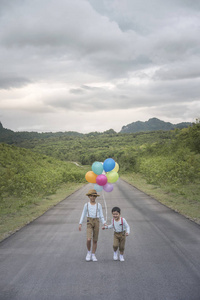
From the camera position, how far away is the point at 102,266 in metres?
6.57

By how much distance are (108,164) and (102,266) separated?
4.19m

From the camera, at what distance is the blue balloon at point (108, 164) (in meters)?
10.0

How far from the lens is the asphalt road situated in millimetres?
5137

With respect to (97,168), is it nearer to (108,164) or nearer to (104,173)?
(108,164)

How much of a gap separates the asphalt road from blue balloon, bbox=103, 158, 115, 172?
2443 millimetres

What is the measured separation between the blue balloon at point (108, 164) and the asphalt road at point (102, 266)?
8.02ft

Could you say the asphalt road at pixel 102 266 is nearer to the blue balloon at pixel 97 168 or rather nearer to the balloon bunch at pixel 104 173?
the balloon bunch at pixel 104 173

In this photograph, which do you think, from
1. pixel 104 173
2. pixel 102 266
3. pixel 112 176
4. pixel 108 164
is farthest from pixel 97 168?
pixel 102 266

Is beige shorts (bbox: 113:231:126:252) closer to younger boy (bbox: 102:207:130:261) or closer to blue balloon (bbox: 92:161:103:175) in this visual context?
younger boy (bbox: 102:207:130:261)

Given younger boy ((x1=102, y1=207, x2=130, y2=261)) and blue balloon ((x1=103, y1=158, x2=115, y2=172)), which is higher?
blue balloon ((x1=103, y1=158, x2=115, y2=172))

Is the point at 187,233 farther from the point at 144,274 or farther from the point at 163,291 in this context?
the point at 163,291

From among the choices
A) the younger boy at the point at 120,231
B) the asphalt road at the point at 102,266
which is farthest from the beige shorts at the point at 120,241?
the asphalt road at the point at 102,266

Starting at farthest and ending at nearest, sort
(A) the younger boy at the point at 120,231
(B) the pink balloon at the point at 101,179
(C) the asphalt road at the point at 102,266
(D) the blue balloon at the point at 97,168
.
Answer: (B) the pink balloon at the point at 101,179 < (D) the blue balloon at the point at 97,168 < (A) the younger boy at the point at 120,231 < (C) the asphalt road at the point at 102,266

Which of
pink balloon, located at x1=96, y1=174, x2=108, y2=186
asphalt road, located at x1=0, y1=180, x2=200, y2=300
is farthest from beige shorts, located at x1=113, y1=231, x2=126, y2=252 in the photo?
pink balloon, located at x1=96, y1=174, x2=108, y2=186
